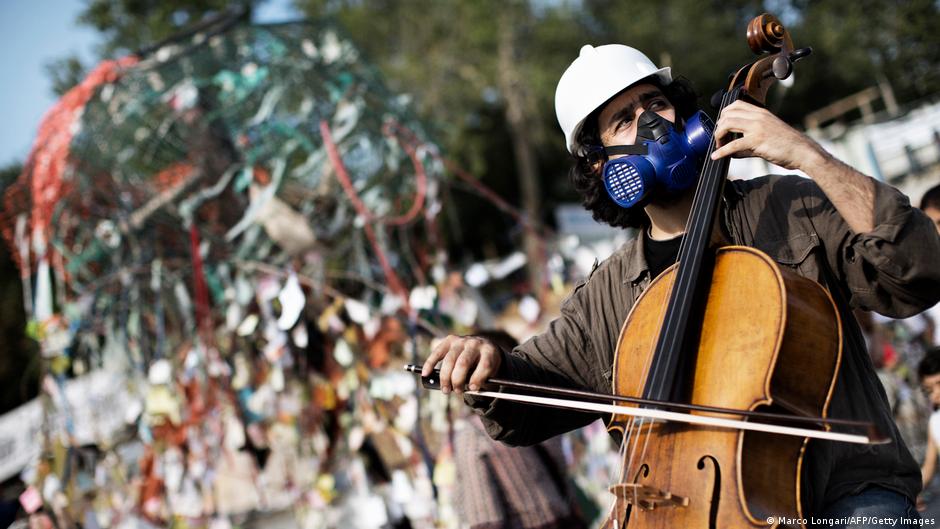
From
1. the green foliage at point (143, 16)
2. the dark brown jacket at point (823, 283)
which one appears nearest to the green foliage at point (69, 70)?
the green foliage at point (143, 16)

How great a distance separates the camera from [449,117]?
70.6 feet

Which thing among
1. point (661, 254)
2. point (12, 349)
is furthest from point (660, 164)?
point (12, 349)

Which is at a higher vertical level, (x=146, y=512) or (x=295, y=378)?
(x=295, y=378)

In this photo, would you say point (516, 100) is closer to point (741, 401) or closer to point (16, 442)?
point (16, 442)

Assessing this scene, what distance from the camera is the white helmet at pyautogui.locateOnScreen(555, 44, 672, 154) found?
7.15 ft

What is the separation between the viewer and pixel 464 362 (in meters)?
1.88

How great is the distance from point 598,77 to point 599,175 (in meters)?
0.28

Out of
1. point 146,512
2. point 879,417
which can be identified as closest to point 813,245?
point 879,417

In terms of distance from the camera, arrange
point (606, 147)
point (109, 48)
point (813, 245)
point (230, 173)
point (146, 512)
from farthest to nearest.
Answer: point (109, 48) → point (230, 173) → point (146, 512) → point (606, 147) → point (813, 245)

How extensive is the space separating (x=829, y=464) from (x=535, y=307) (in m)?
3.31

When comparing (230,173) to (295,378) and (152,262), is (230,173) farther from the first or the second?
(295,378)

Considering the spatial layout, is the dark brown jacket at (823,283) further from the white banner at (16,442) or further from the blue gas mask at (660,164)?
the white banner at (16,442)

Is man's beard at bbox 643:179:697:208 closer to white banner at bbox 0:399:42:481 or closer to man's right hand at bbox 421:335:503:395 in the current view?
man's right hand at bbox 421:335:503:395

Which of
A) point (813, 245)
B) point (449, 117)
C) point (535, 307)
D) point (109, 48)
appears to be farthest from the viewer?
point (449, 117)
